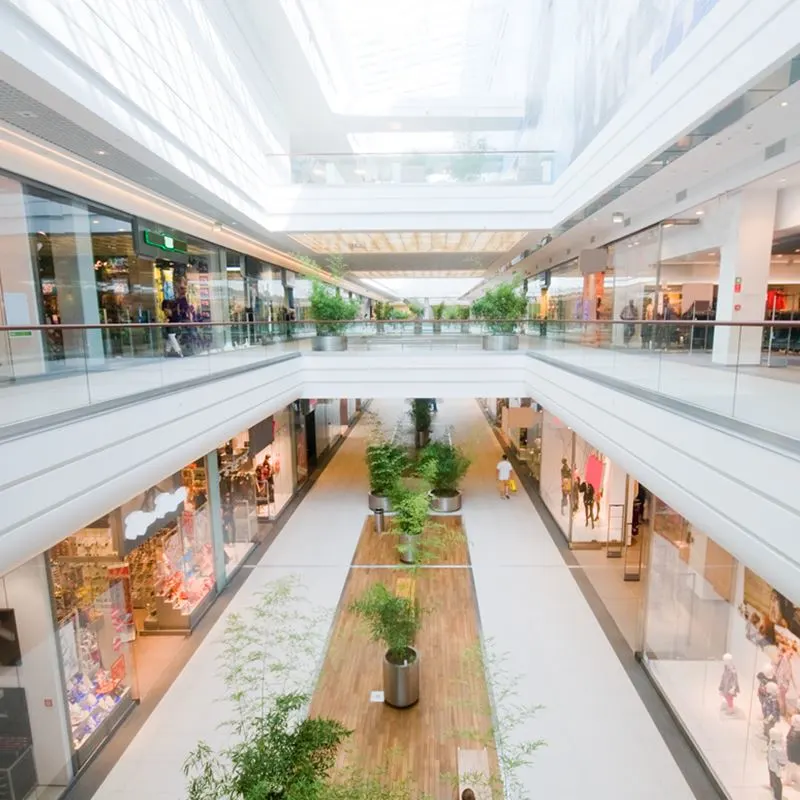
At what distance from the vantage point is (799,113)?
5770 millimetres

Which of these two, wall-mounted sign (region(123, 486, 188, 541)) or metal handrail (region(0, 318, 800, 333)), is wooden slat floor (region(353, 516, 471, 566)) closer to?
wall-mounted sign (region(123, 486, 188, 541))

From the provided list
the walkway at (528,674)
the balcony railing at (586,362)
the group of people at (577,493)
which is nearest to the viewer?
the balcony railing at (586,362)

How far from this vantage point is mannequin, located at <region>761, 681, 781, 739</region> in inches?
167

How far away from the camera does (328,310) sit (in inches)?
490

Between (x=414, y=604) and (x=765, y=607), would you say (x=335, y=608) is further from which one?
(x=765, y=607)

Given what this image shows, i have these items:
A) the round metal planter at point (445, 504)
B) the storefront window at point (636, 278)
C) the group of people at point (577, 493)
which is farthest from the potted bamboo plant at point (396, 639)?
the storefront window at point (636, 278)

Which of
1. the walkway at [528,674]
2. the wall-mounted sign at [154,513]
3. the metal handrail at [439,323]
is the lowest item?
the walkway at [528,674]

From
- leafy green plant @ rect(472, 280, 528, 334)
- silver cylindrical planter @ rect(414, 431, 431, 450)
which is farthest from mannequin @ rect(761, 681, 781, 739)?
silver cylindrical planter @ rect(414, 431, 431, 450)

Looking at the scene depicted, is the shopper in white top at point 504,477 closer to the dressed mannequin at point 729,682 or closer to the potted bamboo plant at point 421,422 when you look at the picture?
the potted bamboo plant at point 421,422

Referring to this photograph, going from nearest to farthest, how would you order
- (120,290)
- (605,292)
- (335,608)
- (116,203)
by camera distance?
1. (335,608)
2. (116,203)
3. (120,290)
4. (605,292)

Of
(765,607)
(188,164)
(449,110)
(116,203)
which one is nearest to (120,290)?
(116,203)

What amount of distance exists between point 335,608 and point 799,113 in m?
8.02

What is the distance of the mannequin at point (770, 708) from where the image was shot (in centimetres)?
424

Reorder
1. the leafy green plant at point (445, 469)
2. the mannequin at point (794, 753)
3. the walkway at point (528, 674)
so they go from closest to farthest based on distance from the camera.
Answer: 1. the mannequin at point (794, 753)
2. the walkway at point (528, 674)
3. the leafy green plant at point (445, 469)
